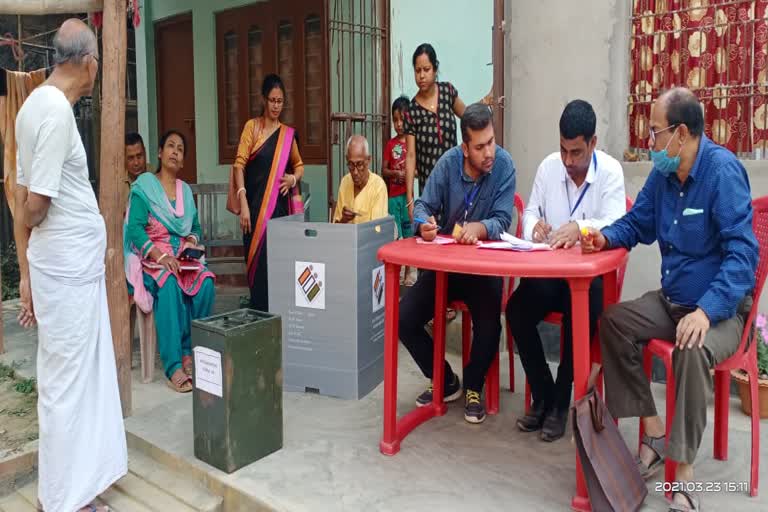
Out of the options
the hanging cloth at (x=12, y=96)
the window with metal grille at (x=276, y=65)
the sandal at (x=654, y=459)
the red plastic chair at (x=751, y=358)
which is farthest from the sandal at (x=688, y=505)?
the window with metal grille at (x=276, y=65)

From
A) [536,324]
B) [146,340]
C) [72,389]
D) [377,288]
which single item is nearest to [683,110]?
[536,324]

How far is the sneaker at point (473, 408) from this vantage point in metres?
3.16

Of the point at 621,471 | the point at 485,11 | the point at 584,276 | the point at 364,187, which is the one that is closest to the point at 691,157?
the point at 584,276

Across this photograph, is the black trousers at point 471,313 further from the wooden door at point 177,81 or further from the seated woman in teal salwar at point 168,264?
the wooden door at point 177,81

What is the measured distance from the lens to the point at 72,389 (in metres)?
2.52

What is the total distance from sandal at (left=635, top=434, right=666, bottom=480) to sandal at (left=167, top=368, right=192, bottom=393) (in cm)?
233

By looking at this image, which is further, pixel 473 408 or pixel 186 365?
pixel 186 365

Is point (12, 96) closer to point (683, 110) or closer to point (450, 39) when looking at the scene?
point (450, 39)

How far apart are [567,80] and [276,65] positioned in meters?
3.71

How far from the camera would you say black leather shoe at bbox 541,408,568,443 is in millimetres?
2953

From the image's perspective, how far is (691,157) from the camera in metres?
2.44

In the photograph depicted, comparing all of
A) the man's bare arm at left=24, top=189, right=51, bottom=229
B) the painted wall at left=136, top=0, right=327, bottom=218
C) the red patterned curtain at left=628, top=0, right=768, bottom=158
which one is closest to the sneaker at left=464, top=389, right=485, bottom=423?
the red patterned curtain at left=628, top=0, right=768, bottom=158

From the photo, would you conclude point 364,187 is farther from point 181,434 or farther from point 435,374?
point 181,434

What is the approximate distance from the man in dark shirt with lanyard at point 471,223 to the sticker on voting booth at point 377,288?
31 cm
